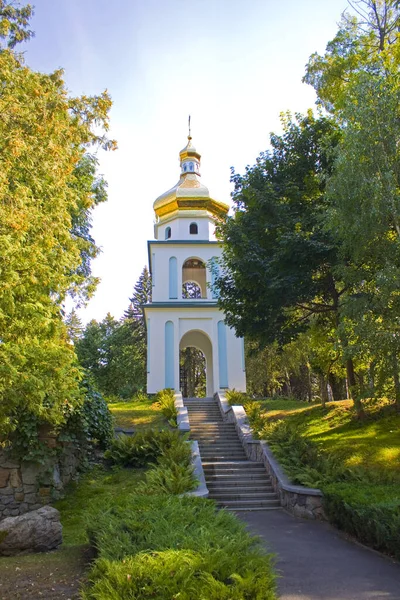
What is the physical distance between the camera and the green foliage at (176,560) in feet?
12.6

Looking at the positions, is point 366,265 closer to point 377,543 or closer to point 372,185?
point 372,185

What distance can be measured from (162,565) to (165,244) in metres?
20.1

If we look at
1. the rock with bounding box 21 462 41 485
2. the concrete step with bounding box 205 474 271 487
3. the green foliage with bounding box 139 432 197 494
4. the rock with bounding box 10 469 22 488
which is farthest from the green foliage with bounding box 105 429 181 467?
the rock with bounding box 10 469 22 488

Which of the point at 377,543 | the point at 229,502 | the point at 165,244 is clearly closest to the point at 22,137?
the point at 377,543

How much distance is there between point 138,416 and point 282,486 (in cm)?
793

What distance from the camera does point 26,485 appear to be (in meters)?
9.69

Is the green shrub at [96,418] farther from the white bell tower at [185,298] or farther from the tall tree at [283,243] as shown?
the white bell tower at [185,298]

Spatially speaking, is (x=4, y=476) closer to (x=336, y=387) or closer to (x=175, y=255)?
(x=175, y=255)

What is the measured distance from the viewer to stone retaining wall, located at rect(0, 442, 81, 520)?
31.1 feet

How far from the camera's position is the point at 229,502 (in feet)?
33.6

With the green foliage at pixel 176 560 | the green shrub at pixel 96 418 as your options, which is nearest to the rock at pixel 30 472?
the green shrub at pixel 96 418

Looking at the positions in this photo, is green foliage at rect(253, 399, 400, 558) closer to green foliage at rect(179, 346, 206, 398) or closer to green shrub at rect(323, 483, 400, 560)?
green shrub at rect(323, 483, 400, 560)

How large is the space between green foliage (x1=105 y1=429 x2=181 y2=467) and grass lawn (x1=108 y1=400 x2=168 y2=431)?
1.49 meters

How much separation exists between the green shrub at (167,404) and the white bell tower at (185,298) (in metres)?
1.44
